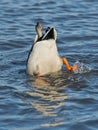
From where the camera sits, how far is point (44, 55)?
1059 cm

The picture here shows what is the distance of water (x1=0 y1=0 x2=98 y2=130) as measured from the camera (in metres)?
8.45

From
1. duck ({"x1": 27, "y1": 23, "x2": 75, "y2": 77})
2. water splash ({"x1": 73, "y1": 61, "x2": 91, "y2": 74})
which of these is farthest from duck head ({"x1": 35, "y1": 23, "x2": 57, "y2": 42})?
water splash ({"x1": 73, "y1": 61, "x2": 91, "y2": 74})

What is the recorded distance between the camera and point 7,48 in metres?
12.6

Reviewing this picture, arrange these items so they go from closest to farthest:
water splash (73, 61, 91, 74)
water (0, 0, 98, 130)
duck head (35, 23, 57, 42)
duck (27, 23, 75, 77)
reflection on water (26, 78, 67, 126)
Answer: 1. water (0, 0, 98, 130)
2. reflection on water (26, 78, 67, 126)
3. duck head (35, 23, 57, 42)
4. duck (27, 23, 75, 77)
5. water splash (73, 61, 91, 74)

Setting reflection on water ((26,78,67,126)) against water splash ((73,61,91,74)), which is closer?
reflection on water ((26,78,67,126))

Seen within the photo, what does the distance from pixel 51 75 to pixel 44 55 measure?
20.5 inches

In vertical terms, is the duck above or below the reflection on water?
above

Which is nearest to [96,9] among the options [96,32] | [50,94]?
[96,32]

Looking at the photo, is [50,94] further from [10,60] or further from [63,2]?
[63,2]

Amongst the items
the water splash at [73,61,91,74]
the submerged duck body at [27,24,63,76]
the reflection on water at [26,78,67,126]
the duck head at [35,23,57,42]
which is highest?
the duck head at [35,23,57,42]

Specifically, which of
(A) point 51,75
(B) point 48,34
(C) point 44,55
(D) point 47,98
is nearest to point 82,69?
A: (A) point 51,75

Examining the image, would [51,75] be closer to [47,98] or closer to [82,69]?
[82,69]

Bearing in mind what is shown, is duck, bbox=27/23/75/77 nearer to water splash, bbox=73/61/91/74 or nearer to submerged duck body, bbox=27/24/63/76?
submerged duck body, bbox=27/24/63/76

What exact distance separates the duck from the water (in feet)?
0.47
